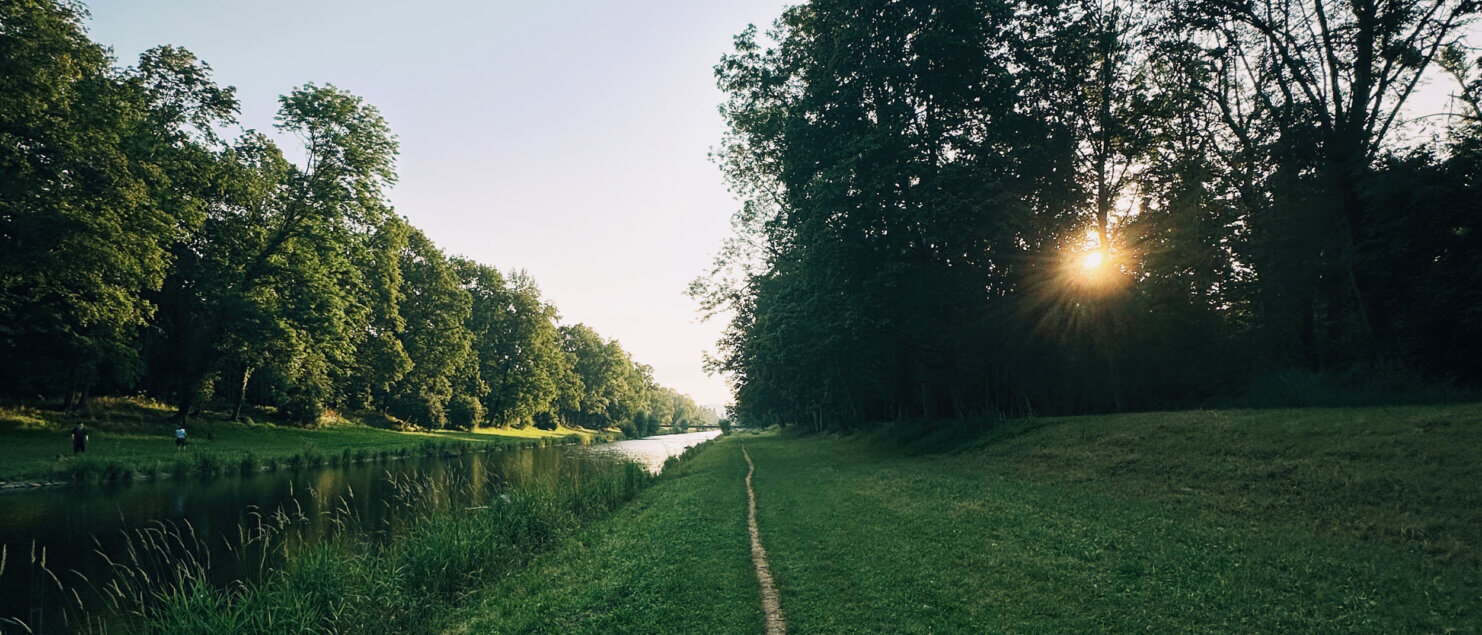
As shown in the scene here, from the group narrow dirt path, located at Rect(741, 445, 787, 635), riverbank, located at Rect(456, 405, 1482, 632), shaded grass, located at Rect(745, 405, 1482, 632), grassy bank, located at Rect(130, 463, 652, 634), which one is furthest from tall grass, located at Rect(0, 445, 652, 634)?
shaded grass, located at Rect(745, 405, 1482, 632)

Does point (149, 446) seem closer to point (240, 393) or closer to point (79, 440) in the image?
point (79, 440)

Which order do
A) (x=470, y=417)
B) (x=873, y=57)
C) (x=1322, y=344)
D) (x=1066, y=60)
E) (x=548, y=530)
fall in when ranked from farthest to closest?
(x=470, y=417), (x=1066, y=60), (x=873, y=57), (x=1322, y=344), (x=548, y=530)

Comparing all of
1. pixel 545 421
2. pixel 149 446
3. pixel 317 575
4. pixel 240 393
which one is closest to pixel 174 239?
pixel 149 446

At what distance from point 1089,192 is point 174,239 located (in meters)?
45.4

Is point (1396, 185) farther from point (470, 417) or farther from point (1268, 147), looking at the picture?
point (470, 417)

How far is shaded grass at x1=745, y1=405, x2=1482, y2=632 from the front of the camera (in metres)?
6.86

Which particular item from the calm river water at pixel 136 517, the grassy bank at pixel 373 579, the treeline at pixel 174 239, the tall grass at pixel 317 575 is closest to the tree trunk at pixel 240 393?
the treeline at pixel 174 239

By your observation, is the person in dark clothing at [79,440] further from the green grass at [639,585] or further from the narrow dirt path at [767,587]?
the narrow dirt path at [767,587]

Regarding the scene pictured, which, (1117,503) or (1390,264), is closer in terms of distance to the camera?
(1117,503)

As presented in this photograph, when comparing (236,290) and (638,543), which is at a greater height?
(236,290)

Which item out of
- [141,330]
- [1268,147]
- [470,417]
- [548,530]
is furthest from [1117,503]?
[470,417]

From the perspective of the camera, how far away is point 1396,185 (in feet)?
56.9

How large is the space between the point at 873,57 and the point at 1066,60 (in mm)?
9064

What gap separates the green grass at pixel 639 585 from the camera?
773cm
